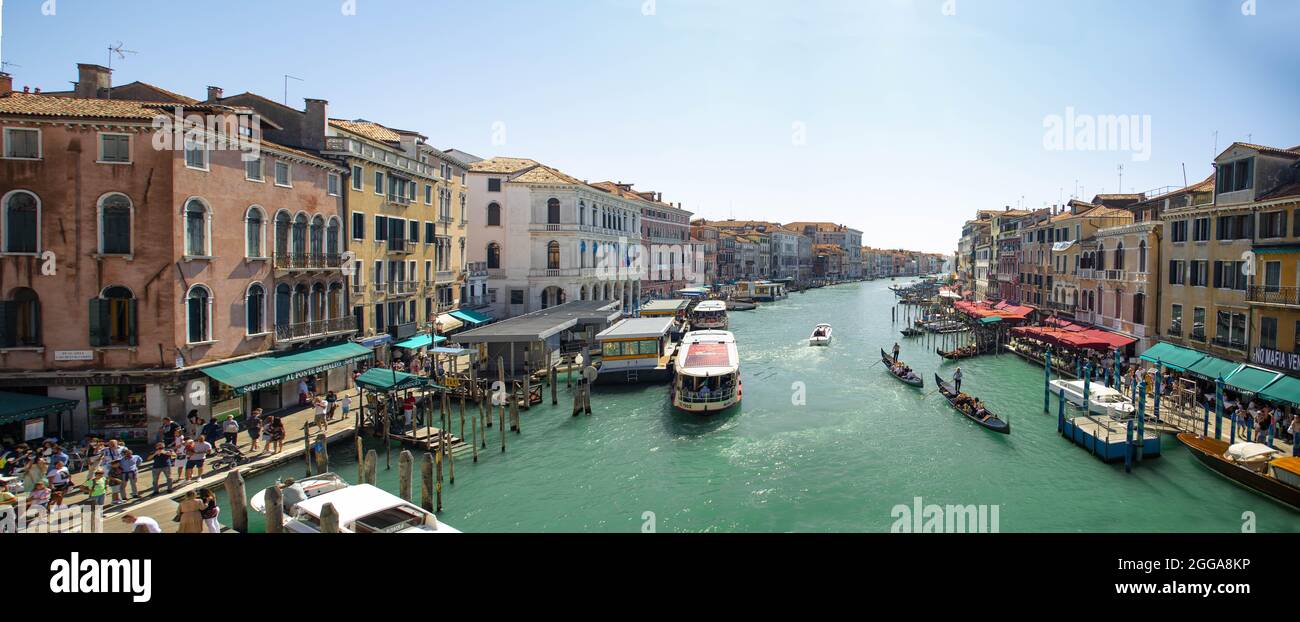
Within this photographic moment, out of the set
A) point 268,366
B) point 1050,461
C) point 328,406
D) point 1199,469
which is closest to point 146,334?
point 268,366

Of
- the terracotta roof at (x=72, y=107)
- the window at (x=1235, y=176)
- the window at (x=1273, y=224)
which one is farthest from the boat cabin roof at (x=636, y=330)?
the window at (x=1273, y=224)

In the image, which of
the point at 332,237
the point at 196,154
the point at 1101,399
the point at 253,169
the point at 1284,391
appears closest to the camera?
the point at 196,154

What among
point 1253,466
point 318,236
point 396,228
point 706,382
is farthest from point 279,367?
point 1253,466

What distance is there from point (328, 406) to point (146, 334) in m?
5.39

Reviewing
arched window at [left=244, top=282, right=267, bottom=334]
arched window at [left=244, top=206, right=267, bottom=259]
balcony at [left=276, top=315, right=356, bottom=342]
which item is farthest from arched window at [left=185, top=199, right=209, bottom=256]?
balcony at [left=276, top=315, right=356, bottom=342]

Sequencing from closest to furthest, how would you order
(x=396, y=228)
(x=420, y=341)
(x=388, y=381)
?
1. (x=388, y=381)
2. (x=420, y=341)
3. (x=396, y=228)

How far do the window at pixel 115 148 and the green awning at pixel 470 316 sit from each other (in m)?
18.6

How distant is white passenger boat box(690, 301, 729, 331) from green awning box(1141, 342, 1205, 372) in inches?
1058

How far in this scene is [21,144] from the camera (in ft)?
56.4

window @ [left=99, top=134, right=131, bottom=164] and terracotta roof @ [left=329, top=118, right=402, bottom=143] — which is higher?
terracotta roof @ [left=329, top=118, right=402, bottom=143]

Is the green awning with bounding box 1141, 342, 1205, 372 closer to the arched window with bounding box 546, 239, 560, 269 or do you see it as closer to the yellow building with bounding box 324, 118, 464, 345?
the yellow building with bounding box 324, 118, 464, 345

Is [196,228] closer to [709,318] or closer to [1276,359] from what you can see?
Result: [1276,359]

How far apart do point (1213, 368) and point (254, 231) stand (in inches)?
1216

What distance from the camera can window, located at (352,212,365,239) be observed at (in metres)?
26.7
